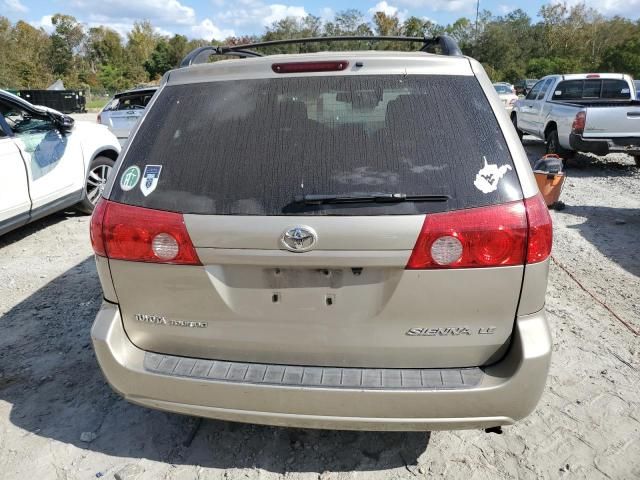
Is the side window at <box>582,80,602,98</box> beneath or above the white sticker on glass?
beneath

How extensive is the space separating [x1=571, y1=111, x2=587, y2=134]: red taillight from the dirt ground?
20.7 ft

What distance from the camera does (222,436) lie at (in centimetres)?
274

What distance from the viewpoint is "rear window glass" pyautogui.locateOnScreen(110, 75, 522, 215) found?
6.56 feet

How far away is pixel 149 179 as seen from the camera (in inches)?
85.3

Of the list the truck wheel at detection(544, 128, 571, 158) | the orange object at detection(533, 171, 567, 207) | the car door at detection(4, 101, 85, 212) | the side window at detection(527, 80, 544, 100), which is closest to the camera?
the car door at detection(4, 101, 85, 212)

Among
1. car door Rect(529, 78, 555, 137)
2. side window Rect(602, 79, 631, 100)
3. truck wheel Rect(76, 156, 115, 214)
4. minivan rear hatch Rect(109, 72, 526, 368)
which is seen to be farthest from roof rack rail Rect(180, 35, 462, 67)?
side window Rect(602, 79, 631, 100)

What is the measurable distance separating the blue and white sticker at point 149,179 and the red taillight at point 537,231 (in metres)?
1.51

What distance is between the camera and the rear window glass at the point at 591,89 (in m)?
11.8

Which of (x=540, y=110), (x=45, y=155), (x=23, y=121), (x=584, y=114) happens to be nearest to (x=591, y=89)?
(x=540, y=110)

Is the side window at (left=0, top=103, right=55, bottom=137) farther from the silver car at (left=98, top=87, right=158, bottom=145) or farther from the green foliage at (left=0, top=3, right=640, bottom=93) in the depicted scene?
the green foliage at (left=0, top=3, right=640, bottom=93)

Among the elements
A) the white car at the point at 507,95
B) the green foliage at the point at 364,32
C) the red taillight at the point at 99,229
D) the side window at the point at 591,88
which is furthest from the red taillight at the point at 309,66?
the green foliage at the point at 364,32

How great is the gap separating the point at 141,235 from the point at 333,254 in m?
0.81

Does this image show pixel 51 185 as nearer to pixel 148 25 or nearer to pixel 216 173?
pixel 216 173

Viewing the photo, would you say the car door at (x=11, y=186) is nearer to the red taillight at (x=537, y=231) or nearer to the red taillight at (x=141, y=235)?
the red taillight at (x=141, y=235)
